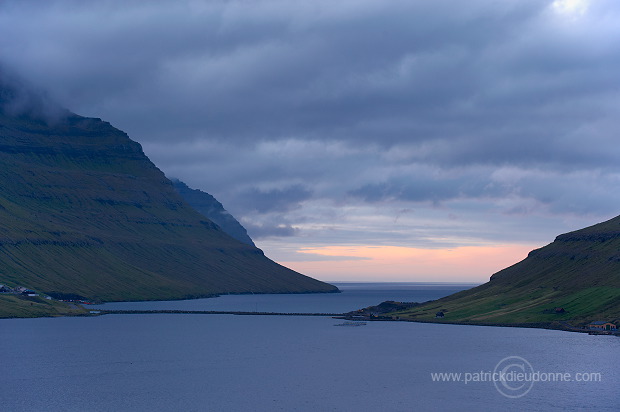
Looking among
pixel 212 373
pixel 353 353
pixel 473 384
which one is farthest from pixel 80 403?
pixel 353 353

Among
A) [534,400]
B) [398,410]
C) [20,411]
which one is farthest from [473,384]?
[20,411]

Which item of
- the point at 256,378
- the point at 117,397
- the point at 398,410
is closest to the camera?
the point at 398,410

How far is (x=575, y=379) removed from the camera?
454 ft

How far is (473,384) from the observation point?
451 ft

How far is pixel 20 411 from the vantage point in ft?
385

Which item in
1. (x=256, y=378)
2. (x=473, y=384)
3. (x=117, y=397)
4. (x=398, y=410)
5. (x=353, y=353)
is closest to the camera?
(x=398, y=410)

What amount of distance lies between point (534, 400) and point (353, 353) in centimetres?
6917

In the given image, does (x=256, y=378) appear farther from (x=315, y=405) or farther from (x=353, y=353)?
(x=353, y=353)

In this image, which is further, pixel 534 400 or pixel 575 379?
pixel 575 379

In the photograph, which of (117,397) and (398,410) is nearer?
(398,410)

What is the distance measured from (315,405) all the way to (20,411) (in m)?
44.5

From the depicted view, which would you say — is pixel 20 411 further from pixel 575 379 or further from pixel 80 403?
pixel 575 379

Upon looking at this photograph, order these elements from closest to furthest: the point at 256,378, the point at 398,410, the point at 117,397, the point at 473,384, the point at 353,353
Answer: the point at 398,410
the point at 117,397
the point at 473,384
the point at 256,378
the point at 353,353

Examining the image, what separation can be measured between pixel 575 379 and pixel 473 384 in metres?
18.3
